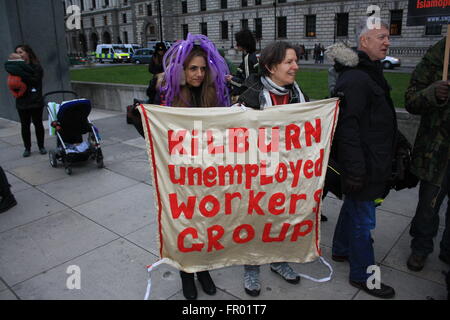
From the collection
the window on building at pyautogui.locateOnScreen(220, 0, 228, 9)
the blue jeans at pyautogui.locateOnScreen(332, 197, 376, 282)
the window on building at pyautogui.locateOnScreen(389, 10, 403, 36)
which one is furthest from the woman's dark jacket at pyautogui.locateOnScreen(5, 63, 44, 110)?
the window on building at pyautogui.locateOnScreen(220, 0, 228, 9)

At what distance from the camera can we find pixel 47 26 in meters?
10.5

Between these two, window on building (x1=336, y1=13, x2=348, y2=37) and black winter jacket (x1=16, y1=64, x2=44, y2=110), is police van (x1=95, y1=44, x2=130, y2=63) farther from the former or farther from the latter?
black winter jacket (x1=16, y1=64, x2=44, y2=110)

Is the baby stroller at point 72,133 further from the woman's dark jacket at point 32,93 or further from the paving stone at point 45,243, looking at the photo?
the paving stone at point 45,243

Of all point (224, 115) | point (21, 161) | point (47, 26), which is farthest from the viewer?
point (47, 26)

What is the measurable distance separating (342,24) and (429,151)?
43.5m

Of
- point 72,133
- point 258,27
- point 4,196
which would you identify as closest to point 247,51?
point 72,133

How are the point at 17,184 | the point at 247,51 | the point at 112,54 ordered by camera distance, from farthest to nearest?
the point at 112,54
the point at 247,51
the point at 17,184

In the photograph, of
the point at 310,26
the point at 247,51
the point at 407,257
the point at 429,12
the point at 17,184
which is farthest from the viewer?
the point at 310,26

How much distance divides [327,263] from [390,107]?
4.81 feet

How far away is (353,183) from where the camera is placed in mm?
2680

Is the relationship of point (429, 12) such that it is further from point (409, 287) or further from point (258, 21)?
point (258, 21)

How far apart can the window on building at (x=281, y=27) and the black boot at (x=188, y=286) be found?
159 ft
